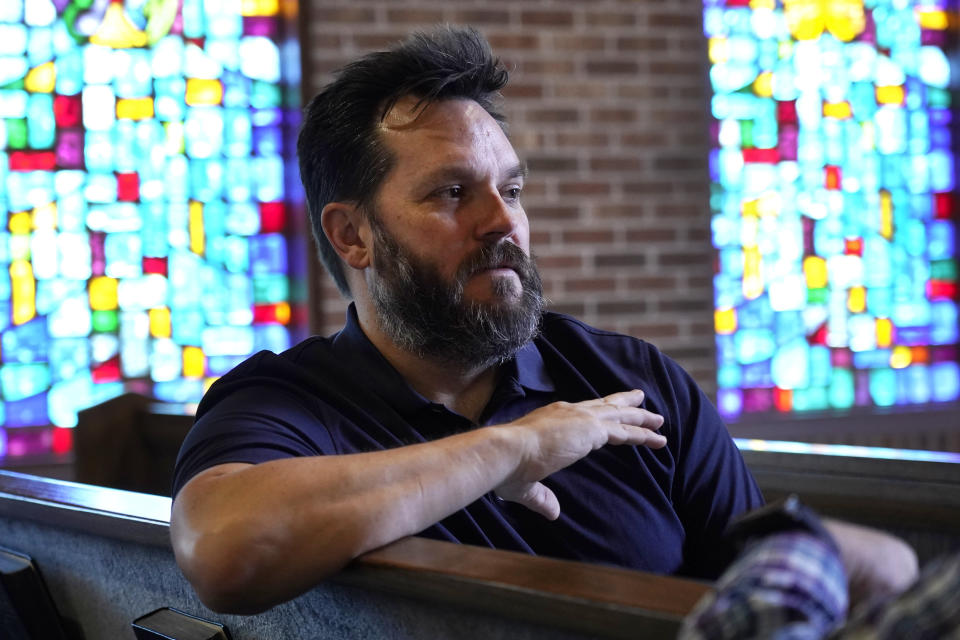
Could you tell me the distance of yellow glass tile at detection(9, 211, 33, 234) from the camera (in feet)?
11.2

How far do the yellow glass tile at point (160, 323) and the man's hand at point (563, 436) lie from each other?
7.65ft

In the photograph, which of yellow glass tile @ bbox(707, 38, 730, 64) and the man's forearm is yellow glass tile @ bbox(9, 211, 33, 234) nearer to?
yellow glass tile @ bbox(707, 38, 730, 64)

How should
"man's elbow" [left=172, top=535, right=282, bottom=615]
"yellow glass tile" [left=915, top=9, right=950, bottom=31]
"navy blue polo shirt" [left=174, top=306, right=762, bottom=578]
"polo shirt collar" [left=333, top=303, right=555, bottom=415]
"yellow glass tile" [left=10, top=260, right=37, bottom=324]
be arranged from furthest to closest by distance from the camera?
"yellow glass tile" [left=915, top=9, right=950, bottom=31]
"yellow glass tile" [left=10, top=260, right=37, bottom=324]
"polo shirt collar" [left=333, top=303, right=555, bottom=415]
"navy blue polo shirt" [left=174, top=306, right=762, bottom=578]
"man's elbow" [left=172, top=535, right=282, bottom=615]

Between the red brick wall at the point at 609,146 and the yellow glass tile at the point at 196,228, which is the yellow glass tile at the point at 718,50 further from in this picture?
the yellow glass tile at the point at 196,228

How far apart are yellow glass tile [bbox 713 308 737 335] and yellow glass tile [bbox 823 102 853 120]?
811 mm

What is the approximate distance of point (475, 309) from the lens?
169 cm

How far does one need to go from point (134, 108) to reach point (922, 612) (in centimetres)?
334

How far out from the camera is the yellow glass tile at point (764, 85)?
4000 mm

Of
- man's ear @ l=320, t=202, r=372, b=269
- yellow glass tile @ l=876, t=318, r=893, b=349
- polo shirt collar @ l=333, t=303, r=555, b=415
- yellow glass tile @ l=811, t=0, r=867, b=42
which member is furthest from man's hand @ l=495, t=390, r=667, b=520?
yellow glass tile @ l=811, t=0, r=867, b=42

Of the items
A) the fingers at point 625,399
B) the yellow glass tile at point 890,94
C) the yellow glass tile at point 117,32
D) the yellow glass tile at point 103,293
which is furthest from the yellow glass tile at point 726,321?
the fingers at point 625,399

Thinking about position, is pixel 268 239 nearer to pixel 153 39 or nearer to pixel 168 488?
pixel 153 39

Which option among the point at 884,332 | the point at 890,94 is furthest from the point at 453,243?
the point at 890,94

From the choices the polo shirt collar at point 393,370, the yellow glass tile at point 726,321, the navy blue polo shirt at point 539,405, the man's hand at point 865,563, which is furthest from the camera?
the yellow glass tile at point 726,321

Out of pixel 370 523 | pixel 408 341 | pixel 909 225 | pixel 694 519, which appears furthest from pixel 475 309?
pixel 909 225
